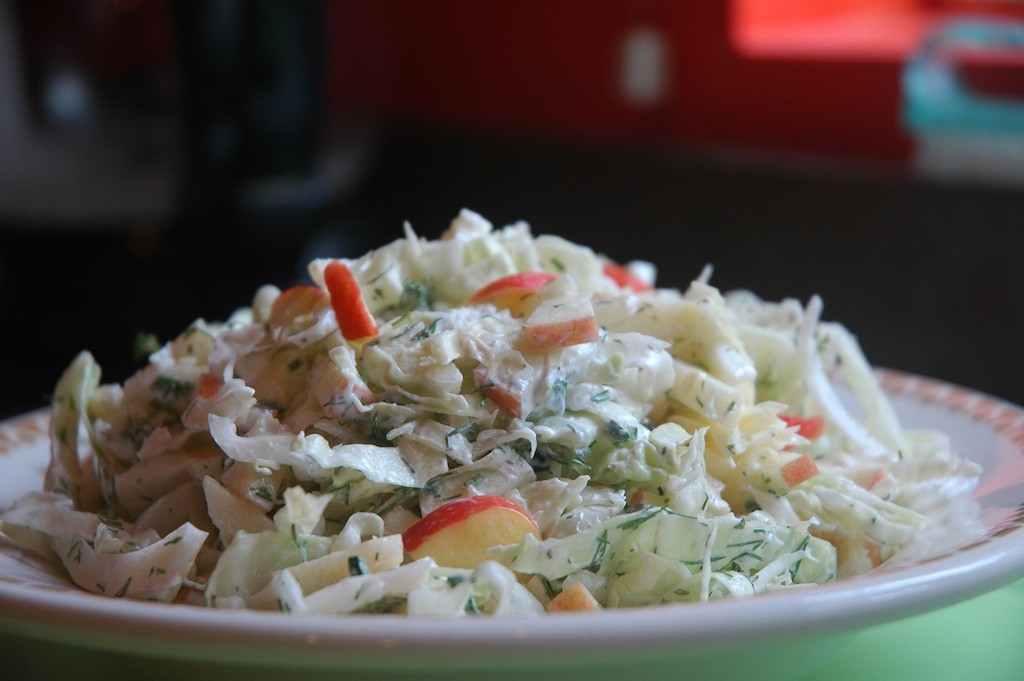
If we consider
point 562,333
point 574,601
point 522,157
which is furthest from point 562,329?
point 522,157

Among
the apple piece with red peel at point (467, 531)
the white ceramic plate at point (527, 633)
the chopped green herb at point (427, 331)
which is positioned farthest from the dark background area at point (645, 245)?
the white ceramic plate at point (527, 633)

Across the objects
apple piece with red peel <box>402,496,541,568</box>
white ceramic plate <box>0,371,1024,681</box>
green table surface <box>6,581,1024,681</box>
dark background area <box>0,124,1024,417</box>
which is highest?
white ceramic plate <box>0,371,1024,681</box>

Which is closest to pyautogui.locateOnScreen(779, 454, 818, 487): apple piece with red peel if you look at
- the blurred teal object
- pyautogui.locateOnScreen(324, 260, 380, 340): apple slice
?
pyautogui.locateOnScreen(324, 260, 380, 340): apple slice

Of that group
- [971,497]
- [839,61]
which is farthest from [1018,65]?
[971,497]

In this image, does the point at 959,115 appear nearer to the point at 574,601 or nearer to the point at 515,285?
the point at 515,285

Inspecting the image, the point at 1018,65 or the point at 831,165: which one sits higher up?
the point at 1018,65

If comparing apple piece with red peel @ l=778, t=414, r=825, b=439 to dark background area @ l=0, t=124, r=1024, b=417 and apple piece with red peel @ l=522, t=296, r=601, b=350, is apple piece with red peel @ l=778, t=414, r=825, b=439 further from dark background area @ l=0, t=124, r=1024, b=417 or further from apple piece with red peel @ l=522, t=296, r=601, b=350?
dark background area @ l=0, t=124, r=1024, b=417

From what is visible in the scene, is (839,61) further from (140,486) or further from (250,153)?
(140,486)
